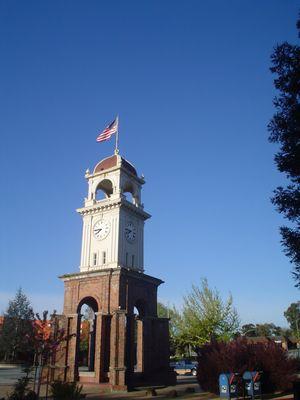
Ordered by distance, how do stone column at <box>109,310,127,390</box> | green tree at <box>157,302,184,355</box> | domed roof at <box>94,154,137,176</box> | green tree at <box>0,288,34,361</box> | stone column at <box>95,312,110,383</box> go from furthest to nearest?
green tree at <box>0,288,34,361</box> < green tree at <box>157,302,184,355</box> < domed roof at <box>94,154,137,176</box> < stone column at <box>95,312,110,383</box> < stone column at <box>109,310,127,390</box>

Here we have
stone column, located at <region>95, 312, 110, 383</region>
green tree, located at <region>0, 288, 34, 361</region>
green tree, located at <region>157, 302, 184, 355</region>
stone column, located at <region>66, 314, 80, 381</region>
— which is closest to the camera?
stone column, located at <region>95, 312, 110, 383</region>

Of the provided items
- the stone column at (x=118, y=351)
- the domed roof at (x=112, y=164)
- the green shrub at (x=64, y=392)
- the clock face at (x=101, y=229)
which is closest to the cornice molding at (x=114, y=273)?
the stone column at (x=118, y=351)

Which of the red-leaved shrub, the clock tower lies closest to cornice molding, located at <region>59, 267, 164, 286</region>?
the clock tower

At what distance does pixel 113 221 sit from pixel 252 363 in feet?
59.8

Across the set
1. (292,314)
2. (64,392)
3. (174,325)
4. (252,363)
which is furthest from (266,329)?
(64,392)

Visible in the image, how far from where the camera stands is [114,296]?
3130 centimetres

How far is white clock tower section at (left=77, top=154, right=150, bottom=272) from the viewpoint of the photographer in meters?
35.8

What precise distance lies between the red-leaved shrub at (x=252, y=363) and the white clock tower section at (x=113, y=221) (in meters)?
13.1

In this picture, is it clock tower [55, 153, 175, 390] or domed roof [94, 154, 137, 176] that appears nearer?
clock tower [55, 153, 175, 390]

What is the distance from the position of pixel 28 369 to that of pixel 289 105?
16.1 metres

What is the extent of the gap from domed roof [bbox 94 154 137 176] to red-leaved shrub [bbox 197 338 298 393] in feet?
67.9

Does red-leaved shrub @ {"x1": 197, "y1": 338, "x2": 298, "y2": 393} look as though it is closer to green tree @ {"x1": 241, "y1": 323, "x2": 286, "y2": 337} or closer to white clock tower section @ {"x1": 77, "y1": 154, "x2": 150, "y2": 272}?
white clock tower section @ {"x1": 77, "y1": 154, "x2": 150, "y2": 272}

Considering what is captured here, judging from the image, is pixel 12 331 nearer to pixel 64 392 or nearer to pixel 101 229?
pixel 101 229

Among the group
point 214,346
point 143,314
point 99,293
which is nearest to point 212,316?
point 143,314
